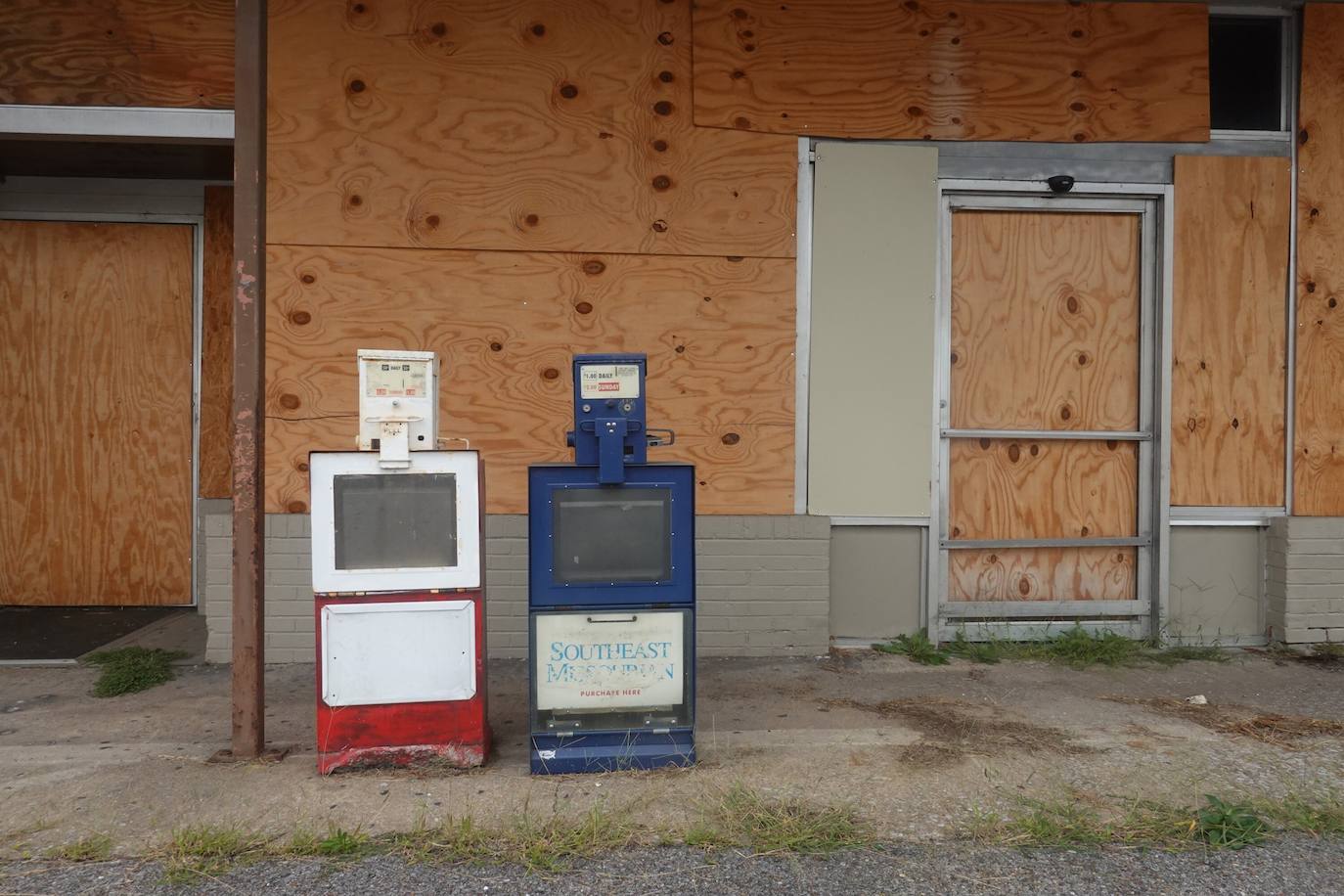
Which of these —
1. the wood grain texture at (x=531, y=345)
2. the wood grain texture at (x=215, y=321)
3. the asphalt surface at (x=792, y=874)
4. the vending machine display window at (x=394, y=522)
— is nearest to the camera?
the asphalt surface at (x=792, y=874)

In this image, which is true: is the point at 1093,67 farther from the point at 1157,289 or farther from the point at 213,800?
the point at 213,800

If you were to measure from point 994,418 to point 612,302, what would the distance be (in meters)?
2.58

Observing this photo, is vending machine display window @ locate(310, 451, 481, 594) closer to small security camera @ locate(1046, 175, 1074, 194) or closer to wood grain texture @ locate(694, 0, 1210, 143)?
wood grain texture @ locate(694, 0, 1210, 143)

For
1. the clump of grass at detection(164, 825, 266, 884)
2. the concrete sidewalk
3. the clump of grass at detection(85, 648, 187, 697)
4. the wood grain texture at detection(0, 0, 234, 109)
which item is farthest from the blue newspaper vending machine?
the wood grain texture at detection(0, 0, 234, 109)

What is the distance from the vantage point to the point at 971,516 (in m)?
5.85

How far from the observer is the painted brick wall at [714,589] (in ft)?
17.7

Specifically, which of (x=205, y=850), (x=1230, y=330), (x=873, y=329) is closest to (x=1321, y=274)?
(x=1230, y=330)

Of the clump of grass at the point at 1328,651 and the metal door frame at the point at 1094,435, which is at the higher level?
the metal door frame at the point at 1094,435

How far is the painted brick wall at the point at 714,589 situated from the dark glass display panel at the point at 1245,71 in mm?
3858

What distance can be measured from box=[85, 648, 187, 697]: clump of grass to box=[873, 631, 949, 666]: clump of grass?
14.1ft

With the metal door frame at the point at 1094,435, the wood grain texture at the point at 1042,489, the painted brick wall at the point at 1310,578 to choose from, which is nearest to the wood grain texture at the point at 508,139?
the metal door frame at the point at 1094,435

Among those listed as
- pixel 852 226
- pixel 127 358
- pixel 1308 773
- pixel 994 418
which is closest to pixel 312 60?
pixel 127 358

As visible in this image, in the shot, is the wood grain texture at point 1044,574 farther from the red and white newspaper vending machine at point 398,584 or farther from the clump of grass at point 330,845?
the clump of grass at point 330,845

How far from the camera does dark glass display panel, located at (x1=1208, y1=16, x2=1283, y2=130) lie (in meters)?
5.92
